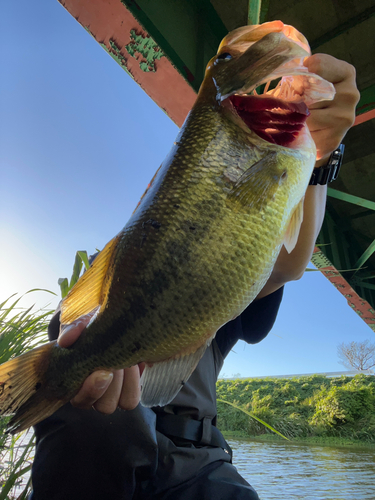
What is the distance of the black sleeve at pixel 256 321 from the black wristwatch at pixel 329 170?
777 mm

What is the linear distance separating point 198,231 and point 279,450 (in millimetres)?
10745

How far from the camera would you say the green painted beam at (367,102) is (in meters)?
3.01

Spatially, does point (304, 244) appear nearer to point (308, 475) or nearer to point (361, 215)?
point (361, 215)

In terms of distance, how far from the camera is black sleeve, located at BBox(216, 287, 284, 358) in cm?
191

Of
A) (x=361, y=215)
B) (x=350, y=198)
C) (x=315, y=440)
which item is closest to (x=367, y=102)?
(x=350, y=198)

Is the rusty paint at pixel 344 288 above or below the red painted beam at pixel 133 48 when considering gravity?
below

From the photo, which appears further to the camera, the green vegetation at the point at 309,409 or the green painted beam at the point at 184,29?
the green vegetation at the point at 309,409

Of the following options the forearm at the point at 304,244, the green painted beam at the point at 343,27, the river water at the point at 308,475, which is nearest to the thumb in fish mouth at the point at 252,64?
the forearm at the point at 304,244

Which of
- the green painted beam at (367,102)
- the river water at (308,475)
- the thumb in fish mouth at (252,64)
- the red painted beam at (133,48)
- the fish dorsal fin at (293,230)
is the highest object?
the red painted beam at (133,48)

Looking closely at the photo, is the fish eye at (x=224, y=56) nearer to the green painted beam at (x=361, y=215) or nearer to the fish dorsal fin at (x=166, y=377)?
the fish dorsal fin at (x=166, y=377)

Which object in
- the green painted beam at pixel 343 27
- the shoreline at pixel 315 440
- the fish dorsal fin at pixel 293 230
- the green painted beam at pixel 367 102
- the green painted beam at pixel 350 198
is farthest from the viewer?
the shoreline at pixel 315 440

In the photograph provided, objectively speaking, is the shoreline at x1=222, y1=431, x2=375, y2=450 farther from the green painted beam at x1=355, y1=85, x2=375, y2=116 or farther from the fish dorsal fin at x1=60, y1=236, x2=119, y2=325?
the fish dorsal fin at x1=60, y1=236, x2=119, y2=325

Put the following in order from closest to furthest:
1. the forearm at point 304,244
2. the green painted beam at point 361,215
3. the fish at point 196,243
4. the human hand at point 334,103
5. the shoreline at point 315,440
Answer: the fish at point 196,243 < the human hand at point 334,103 < the forearm at point 304,244 < the green painted beam at point 361,215 < the shoreline at point 315,440

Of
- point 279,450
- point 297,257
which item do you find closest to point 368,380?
point 279,450
